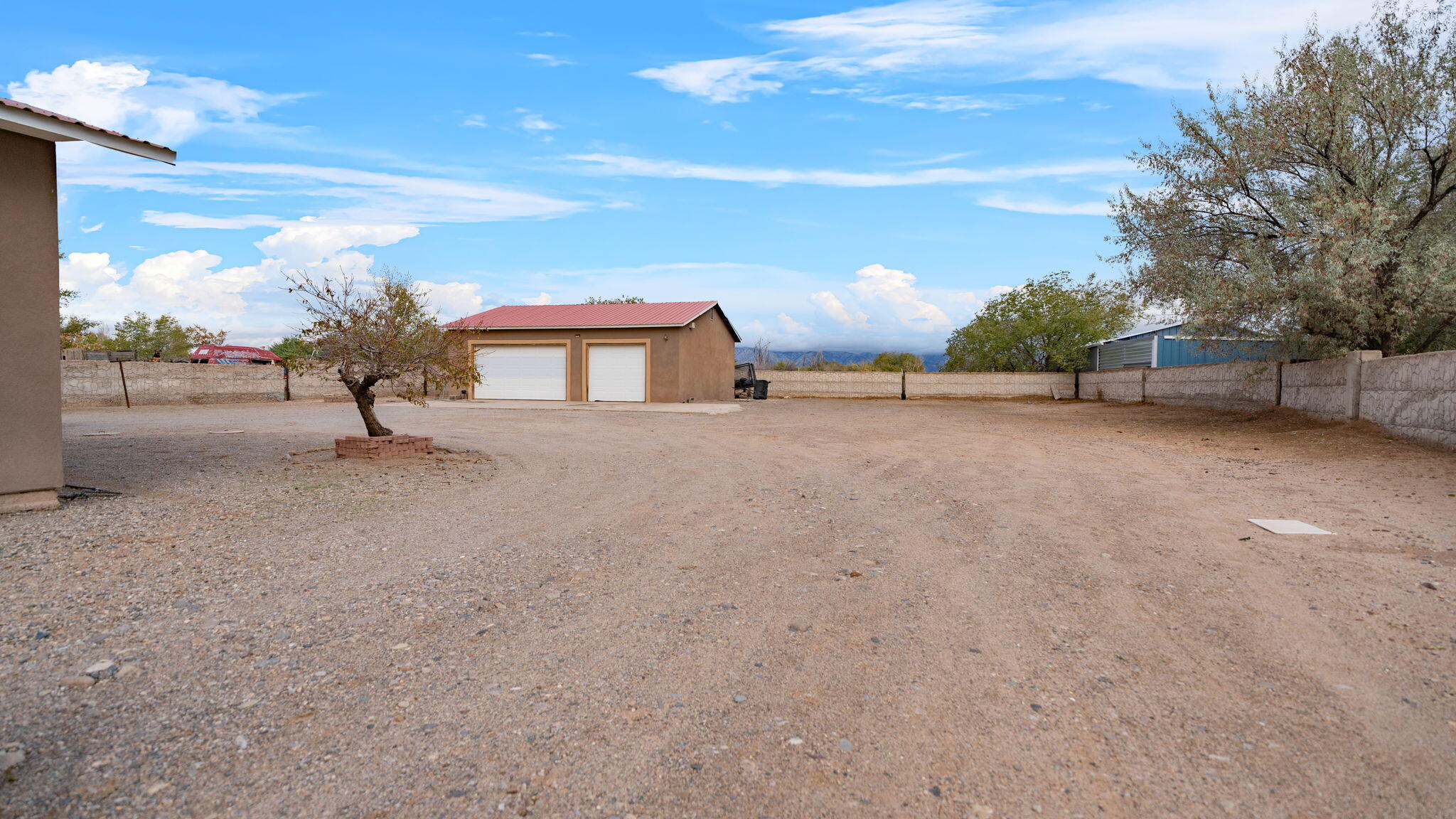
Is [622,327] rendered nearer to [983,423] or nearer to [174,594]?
[983,423]

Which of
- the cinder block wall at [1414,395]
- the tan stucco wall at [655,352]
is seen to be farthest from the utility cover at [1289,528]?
the tan stucco wall at [655,352]

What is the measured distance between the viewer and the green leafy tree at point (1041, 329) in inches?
1282

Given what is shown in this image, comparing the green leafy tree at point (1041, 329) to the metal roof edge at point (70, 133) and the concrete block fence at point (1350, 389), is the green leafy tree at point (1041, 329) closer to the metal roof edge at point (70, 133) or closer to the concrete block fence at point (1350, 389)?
the concrete block fence at point (1350, 389)

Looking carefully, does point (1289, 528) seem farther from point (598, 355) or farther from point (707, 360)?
point (707, 360)

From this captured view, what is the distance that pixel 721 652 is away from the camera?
3.68 m

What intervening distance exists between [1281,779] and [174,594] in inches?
213

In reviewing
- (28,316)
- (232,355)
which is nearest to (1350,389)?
(28,316)

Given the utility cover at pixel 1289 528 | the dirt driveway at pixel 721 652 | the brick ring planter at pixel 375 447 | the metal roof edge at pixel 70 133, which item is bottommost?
the dirt driveway at pixel 721 652

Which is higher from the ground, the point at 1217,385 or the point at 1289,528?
the point at 1217,385

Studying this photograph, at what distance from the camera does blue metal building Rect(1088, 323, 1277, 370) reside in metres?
15.9

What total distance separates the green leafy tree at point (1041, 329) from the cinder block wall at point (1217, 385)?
29.3ft

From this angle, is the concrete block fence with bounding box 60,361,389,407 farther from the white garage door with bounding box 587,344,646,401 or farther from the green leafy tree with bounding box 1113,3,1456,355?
the green leafy tree with bounding box 1113,3,1456,355

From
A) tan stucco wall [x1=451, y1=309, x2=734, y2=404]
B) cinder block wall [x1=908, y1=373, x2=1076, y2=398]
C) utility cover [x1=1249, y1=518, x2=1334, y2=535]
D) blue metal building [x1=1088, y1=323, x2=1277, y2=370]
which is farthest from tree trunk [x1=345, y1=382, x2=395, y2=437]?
cinder block wall [x1=908, y1=373, x2=1076, y2=398]

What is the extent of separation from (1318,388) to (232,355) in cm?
4133
